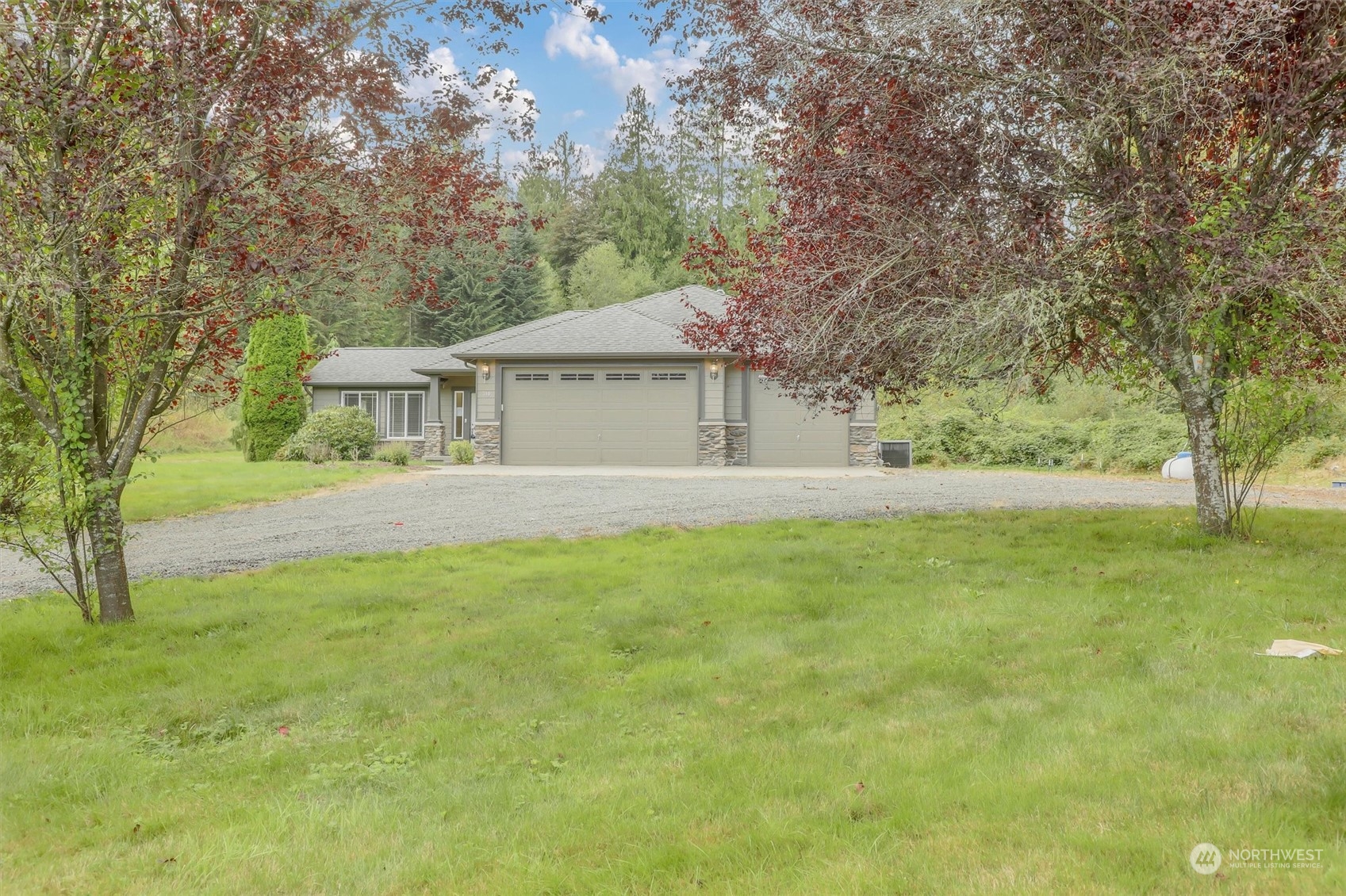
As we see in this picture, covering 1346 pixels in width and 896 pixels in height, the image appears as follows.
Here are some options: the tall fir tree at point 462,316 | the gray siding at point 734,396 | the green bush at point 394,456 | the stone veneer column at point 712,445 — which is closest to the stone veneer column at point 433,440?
the green bush at point 394,456

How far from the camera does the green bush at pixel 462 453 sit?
20.9 m

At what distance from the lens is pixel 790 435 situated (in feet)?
66.9

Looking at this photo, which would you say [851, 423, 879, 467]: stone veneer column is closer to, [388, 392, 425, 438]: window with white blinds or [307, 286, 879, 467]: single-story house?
[307, 286, 879, 467]: single-story house

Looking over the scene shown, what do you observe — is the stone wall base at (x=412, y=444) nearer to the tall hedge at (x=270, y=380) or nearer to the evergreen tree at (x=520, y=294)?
the tall hedge at (x=270, y=380)

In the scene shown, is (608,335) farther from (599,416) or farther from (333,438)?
(333,438)

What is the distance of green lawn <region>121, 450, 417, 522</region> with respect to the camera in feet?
39.2

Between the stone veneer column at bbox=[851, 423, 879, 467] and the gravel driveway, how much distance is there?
10.2ft

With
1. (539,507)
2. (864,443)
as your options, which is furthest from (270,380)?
(864,443)

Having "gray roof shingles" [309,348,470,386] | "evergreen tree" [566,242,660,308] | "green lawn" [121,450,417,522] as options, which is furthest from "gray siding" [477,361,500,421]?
"evergreen tree" [566,242,660,308]

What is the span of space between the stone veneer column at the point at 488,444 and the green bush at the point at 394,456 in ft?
5.49

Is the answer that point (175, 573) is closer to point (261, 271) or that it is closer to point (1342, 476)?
point (261, 271)

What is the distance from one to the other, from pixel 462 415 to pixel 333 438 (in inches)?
202

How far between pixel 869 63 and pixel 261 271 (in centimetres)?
463

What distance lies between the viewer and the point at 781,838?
263 centimetres
